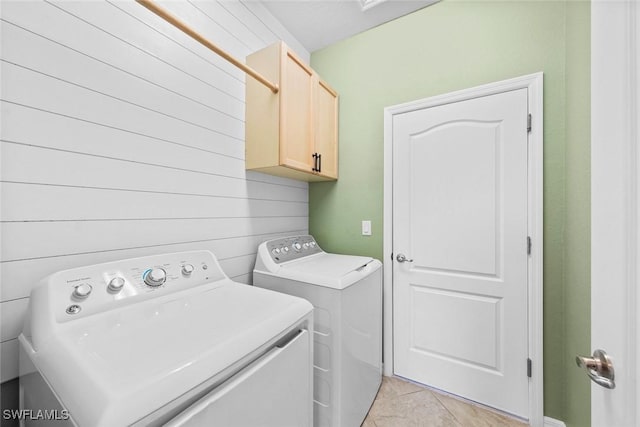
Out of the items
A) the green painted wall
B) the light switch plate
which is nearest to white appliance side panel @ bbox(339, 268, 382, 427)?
the light switch plate

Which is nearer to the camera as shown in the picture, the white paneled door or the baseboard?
the baseboard

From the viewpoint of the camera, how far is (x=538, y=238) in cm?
148

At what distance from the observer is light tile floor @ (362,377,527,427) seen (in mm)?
1528

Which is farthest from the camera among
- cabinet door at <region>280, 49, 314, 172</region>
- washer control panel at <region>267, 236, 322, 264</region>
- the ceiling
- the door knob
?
the ceiling

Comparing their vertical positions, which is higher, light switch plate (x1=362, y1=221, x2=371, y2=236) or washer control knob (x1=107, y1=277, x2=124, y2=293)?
light switch plate (x1=362, y1=221, x2=371, y2=236)

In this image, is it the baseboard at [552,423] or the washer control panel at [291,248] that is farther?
the washer control panel at [291,248]

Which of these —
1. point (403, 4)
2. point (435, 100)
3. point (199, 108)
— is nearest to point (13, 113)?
point (199, 108)

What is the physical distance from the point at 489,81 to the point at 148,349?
221 centimetres

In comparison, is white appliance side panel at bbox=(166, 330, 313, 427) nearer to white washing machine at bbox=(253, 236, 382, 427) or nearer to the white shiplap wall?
white washing machine at bbox=(253, 236, 382, 427)

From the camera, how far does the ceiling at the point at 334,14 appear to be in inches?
71.6

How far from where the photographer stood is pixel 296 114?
1.67 meters

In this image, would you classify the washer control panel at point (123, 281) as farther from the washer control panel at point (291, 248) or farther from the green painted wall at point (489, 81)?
the green painted wall at point (489, 81)

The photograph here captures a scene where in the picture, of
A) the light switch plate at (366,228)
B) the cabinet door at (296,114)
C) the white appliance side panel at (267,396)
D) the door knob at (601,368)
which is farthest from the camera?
the light switch plate at (366,228)

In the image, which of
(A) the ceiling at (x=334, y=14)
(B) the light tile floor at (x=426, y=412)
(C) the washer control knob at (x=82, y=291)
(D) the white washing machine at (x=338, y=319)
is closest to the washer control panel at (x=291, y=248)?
(D) the white washing machine at (x=338, y=319)
